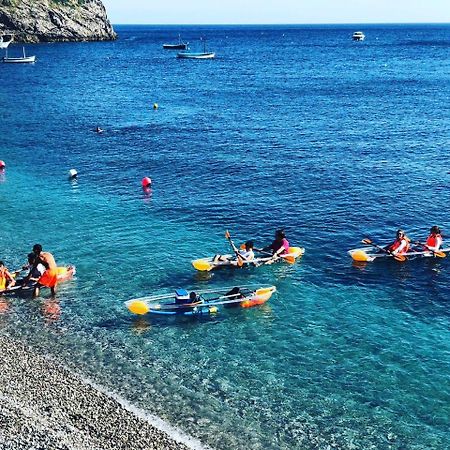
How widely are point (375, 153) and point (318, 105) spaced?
2961cm

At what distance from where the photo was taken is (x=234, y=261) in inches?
1342

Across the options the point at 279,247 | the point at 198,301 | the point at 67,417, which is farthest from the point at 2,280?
the point at 279,247

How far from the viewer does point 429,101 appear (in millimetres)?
89250

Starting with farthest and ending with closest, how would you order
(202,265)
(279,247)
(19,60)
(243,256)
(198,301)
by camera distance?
(19,60) → (279,247) → (243,256) → (202,265) → (198,301)

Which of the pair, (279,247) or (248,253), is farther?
(279,247)

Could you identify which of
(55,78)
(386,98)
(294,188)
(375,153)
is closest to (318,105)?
(386,98)

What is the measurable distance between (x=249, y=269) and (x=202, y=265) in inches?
106

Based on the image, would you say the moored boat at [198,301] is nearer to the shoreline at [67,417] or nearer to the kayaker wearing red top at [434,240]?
the shoreline at [67,417]

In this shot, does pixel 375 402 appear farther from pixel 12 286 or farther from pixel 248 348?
pixel 12 286

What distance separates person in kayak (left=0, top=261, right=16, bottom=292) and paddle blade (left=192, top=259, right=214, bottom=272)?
30.9ft

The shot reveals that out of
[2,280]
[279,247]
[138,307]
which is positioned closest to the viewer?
[138,307]

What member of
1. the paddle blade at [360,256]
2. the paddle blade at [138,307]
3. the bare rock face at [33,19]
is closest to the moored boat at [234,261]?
the paddle blade at [360,256]

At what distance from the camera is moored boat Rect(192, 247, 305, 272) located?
33.7m

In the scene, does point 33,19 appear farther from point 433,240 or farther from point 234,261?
point 433,240
